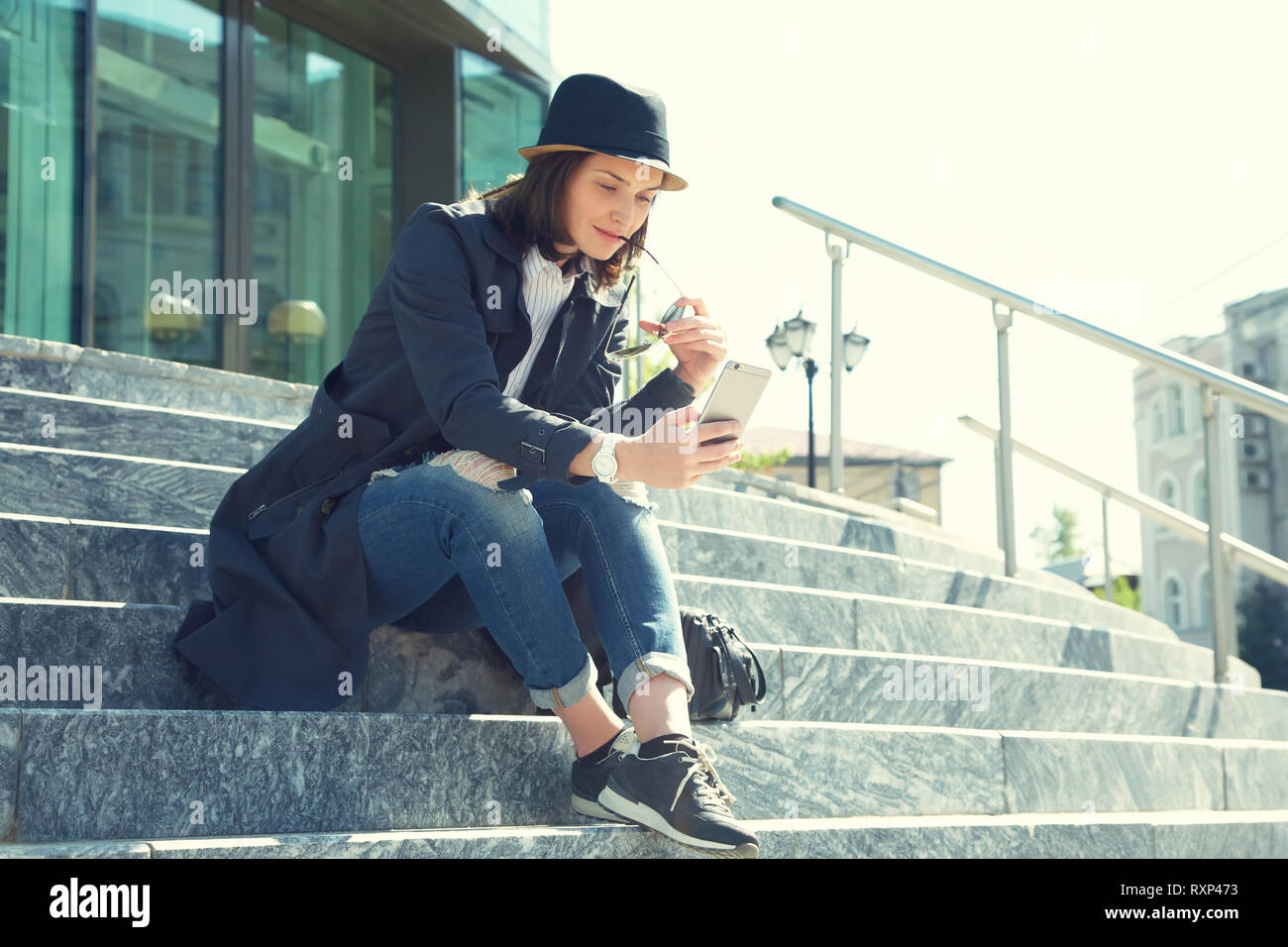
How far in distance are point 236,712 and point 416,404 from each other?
0.73m

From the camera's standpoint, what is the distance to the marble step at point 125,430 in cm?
387

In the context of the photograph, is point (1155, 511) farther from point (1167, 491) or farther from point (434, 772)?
point (1167, 491)

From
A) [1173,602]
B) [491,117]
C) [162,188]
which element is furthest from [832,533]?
[1173,602]

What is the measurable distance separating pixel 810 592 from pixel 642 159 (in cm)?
181

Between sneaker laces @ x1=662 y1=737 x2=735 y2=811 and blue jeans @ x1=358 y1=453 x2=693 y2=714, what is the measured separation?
0.42 ft

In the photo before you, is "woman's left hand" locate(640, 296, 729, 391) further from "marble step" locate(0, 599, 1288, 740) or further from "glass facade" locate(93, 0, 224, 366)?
"glass facade" locate(93, 0, 224, 366)

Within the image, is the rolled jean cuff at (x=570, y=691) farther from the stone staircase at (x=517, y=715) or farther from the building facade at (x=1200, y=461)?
the building facade at (x=1200, y=461)

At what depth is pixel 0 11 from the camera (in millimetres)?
6746

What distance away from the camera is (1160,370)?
4.47m

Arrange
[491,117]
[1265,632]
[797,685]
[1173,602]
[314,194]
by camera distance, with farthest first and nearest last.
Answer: [1173,602]
[1265,632]
[491,117]
[314,194]
[797,685]

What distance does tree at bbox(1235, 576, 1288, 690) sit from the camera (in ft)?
95.9

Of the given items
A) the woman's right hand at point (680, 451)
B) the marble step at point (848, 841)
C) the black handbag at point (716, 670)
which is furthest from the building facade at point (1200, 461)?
the woman's right hand at point (680, 451)

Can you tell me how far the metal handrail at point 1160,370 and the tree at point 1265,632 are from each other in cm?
2704

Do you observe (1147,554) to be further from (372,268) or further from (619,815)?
(619,815)
